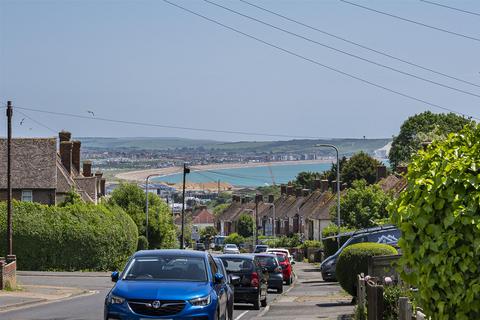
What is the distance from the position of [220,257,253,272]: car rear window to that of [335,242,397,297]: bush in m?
2.68

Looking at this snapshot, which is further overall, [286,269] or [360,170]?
[360,170]

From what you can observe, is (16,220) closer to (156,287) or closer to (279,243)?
(156,287)

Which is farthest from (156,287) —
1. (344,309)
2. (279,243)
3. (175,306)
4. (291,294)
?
(279,243)

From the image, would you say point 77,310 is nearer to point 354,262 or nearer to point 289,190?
point 354,262

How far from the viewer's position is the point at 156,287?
Answer: 18.1m

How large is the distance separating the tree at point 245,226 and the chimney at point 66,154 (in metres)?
68.4

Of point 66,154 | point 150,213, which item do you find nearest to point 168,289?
point 66,154

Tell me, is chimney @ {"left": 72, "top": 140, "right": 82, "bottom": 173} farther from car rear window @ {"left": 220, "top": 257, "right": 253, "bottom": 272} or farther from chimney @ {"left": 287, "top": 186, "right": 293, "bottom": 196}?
chimney @ {"left": 287, "top": 186, "right": 293, "bottom": 196}

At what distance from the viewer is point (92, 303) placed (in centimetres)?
3288

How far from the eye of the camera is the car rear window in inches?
1195

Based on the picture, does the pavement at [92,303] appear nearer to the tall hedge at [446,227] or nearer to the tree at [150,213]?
the tall hedge at [446,227]

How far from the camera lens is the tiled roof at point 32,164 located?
235ft

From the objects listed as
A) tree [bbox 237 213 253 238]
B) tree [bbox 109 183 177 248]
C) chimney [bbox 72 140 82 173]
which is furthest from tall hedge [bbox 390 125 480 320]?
tree [bbox 237 213 253 238]

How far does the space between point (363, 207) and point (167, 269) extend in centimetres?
5598
